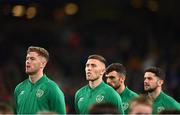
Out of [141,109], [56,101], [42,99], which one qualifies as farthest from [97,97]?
[141,109]

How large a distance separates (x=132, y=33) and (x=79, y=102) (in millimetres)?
5518

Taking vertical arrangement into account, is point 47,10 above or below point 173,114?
above

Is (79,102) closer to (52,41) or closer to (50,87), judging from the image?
(50,87)

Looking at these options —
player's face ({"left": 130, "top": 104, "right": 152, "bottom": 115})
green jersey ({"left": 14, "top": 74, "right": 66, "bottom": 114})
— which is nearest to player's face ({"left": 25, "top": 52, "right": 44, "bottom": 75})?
green jersey ({"left": 14, "top": 74, "right": 66, "bottom": 114})

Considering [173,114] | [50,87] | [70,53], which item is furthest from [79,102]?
[70,53]

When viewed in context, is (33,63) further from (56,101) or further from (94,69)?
(94,69)

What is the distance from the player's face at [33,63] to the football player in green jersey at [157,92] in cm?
165

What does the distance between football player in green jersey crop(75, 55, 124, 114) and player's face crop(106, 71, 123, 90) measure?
1.99ft

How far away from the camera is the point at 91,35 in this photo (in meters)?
17.0

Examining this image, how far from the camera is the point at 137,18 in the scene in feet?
54.7

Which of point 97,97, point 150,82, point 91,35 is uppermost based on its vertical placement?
point 91,35

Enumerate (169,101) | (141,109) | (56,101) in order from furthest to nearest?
1. (169,101)
2. (56,101)
3. (141,109)

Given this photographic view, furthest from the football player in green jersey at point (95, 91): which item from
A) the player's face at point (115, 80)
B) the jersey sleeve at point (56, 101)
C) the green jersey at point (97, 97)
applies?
the player's face at point (115, 80)

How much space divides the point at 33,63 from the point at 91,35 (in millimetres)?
5989
